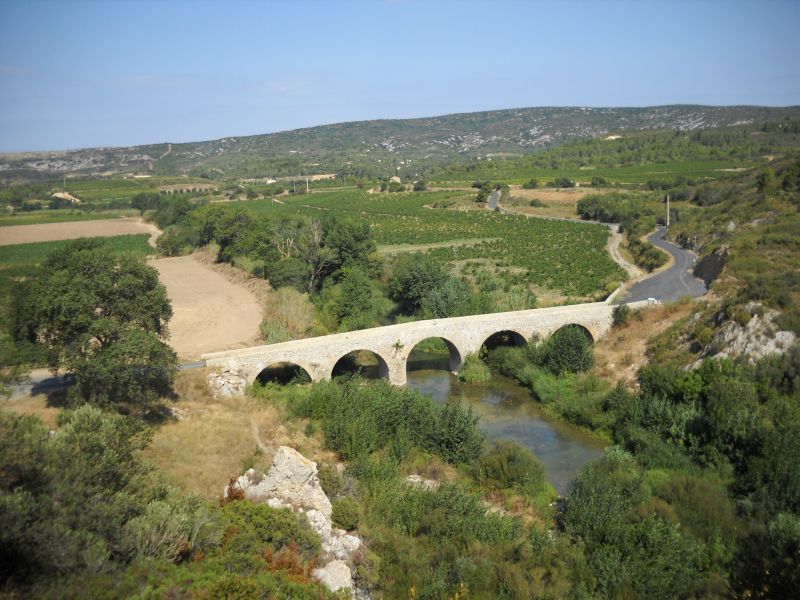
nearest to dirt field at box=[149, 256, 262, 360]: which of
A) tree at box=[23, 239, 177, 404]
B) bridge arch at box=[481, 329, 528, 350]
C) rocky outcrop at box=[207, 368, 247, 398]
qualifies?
rocky outcrop at box=[207, 368, 247, 398]

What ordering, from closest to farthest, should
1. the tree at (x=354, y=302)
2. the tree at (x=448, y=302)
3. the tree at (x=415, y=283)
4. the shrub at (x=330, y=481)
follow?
the shrub at (x=330, y=481) → the tree at (x=354, y=302) → the tree at (x=448, y=302) → the tree at (x=415, y=283)

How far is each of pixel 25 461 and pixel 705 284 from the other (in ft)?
112

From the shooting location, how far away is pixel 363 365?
102ft

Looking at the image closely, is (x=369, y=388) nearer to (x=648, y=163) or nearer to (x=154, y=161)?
(x=648, y=163)

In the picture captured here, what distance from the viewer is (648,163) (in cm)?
10812

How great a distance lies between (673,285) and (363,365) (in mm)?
18719

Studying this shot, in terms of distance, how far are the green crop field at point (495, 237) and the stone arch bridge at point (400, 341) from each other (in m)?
8.93

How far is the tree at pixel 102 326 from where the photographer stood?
18.7 meters

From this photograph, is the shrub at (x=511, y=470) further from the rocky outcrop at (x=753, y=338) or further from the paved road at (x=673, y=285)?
the paved road at (x=673, y=285)

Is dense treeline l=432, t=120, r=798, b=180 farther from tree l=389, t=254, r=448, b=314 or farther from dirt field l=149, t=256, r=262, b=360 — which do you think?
dirt field l=149, t=256, r=262, b=360

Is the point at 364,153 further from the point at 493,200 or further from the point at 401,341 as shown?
the point at 401,341

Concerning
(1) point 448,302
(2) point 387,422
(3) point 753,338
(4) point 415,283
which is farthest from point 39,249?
(3) point 753,338

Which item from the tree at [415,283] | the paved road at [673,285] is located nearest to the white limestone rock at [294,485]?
the tree at [415,283]

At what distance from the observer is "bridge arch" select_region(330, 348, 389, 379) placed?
28458 mm
